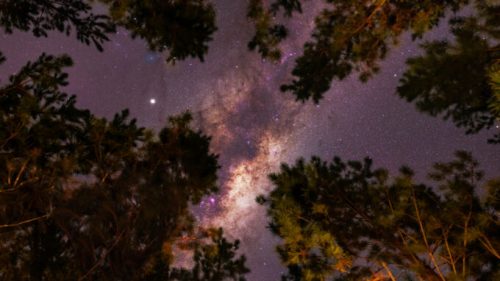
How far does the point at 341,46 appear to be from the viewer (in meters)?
7.85

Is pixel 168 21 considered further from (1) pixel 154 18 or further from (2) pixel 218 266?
(2) pixel 218 266

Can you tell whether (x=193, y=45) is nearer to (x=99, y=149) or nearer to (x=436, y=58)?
(x=99, y=149)

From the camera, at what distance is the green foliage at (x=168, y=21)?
627 cm

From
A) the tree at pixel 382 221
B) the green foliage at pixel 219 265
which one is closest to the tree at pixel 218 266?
the green foliage at pixel 219 265

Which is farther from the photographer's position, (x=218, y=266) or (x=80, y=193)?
(x=218, y=266)

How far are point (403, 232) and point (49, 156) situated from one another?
6.98 m

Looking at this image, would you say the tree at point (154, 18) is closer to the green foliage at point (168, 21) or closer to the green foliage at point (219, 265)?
the green foliage at point (168, 21)

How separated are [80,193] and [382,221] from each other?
6.38 m

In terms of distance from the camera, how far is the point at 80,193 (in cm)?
870

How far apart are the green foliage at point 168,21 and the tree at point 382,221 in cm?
393

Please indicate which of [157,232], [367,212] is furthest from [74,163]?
[367,212]

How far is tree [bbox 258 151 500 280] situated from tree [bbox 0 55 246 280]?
2.87 metres

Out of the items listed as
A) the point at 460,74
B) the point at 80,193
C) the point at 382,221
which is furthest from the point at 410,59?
the point at 80,193

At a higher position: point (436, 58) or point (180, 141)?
point (180, 141)
